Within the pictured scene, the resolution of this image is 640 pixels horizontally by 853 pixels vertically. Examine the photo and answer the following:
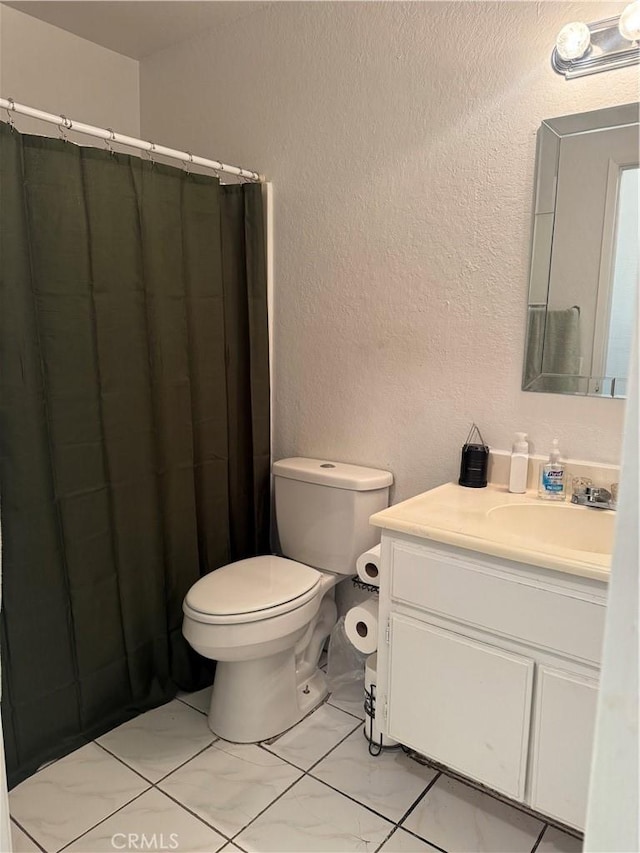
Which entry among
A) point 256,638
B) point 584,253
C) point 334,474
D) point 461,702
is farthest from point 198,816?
point 584,253

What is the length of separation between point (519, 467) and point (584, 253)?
0.61 metres

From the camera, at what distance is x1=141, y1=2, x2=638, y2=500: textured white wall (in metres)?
1.74

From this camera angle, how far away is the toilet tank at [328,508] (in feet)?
6.75

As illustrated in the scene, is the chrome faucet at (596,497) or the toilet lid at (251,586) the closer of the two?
the chrome faucet at (596,497)

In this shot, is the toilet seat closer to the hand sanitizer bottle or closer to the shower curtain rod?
the hand sanitizer bottle

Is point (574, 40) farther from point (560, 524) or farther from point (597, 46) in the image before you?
point (560, 524)

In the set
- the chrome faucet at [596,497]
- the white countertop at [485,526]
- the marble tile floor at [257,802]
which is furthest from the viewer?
the chrome faucet at [596,497]

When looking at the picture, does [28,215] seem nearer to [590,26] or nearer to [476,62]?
[476,62]

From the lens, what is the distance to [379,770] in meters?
1.78

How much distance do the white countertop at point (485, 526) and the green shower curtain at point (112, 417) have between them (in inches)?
31.8

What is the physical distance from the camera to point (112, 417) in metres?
1.87

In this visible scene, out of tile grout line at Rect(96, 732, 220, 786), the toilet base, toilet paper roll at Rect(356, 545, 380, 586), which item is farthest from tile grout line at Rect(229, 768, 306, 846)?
toilet paper roll at Rect(356, 545, 380, 586)

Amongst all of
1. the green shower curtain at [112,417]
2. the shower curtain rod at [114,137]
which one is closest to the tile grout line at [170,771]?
the green shower curtain at [112,417]

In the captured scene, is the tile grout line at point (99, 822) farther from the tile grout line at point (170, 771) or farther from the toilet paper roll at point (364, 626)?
the toilet paper roll at point (364, 626)
